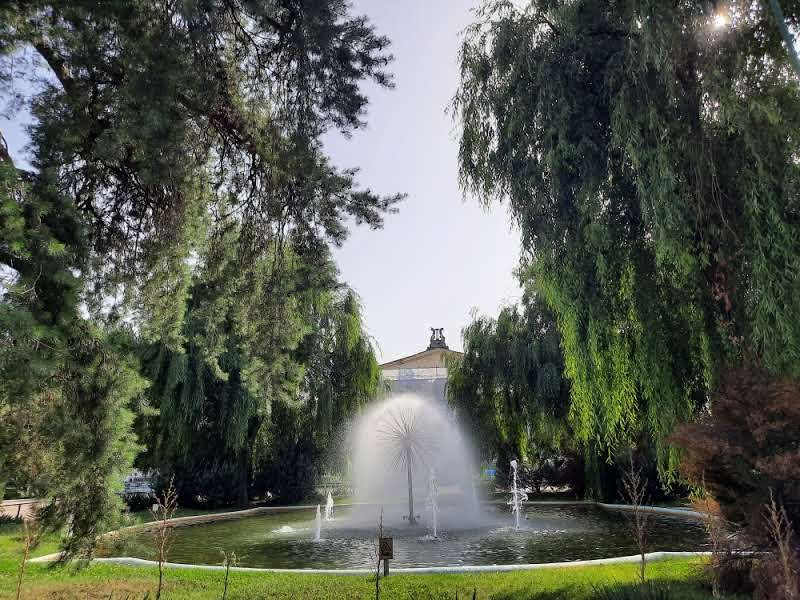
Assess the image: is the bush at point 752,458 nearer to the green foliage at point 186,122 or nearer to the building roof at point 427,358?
the green foliage at point 186,122

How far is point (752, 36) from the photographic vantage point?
20.1ft

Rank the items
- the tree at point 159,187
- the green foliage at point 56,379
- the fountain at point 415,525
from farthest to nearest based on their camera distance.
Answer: the fountain at point 415,525, the tree at point 159,187, the green foliage at point 56,379

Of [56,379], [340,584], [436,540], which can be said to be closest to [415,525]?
[436,540]

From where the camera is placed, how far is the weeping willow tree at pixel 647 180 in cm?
580

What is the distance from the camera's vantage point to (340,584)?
691cm

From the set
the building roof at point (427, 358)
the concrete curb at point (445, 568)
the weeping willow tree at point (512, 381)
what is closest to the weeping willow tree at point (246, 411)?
the weeping willow tree at point (512, 381)

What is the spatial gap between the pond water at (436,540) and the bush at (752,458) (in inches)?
158

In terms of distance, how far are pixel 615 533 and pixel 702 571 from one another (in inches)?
220

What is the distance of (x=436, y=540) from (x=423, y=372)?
3059cm

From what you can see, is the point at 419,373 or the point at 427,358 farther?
the point at 427,358

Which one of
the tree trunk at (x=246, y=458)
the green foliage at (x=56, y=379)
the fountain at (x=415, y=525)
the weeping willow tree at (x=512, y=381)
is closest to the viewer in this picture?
the green foliage at (x=56, y=379)

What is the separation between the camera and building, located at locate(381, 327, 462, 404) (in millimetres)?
36812

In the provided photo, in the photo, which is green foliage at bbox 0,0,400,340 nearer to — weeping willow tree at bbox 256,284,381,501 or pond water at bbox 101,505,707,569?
pond water at bbox 101,505,707,569

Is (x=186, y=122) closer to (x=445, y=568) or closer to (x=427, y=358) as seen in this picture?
(x=445, y=568)
